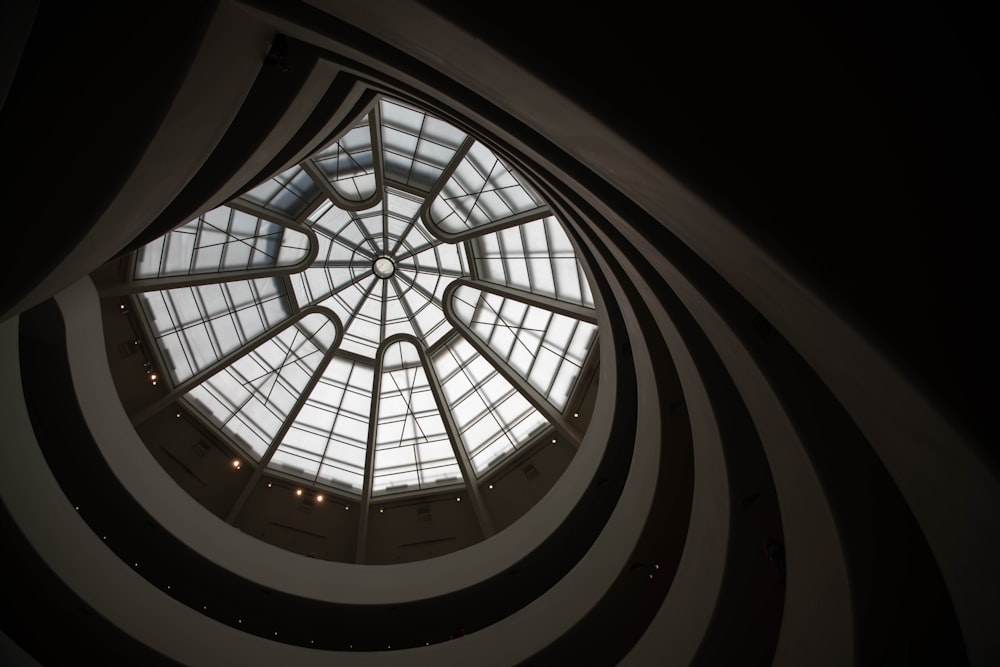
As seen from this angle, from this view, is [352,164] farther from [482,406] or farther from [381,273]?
[482,406]

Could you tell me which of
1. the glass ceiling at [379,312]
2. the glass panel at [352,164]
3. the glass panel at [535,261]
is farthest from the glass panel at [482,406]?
the glass panel at [352,164]

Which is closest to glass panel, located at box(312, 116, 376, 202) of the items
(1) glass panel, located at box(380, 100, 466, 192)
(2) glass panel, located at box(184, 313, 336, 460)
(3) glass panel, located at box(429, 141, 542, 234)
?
(1) glass panel, located at box(380, 100, 466, 192)

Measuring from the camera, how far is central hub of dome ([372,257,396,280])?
19.8 metres

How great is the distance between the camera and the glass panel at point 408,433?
2039 centimetres

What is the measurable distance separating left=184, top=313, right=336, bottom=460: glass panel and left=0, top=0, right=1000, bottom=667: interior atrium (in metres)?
0.11

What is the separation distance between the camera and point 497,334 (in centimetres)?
1972

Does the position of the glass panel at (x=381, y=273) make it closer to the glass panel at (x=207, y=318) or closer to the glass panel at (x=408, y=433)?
the glass panel at (x=408, y=433)

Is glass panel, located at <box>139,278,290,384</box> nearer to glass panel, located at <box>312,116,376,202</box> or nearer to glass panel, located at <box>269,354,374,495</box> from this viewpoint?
glass panel, located at <box>269,354,374,495</box>

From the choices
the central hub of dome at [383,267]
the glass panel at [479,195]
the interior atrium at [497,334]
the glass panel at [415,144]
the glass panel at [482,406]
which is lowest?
the interior atrium at [497,334]

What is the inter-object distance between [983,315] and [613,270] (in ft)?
22.8

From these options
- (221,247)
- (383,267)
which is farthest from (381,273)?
(221,247)

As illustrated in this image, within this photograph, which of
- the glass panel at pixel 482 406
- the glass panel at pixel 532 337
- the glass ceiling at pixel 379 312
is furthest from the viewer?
the glass panel at pixel 482 406

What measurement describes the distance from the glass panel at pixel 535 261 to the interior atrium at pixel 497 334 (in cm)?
16

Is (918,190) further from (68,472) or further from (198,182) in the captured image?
(68,472)
